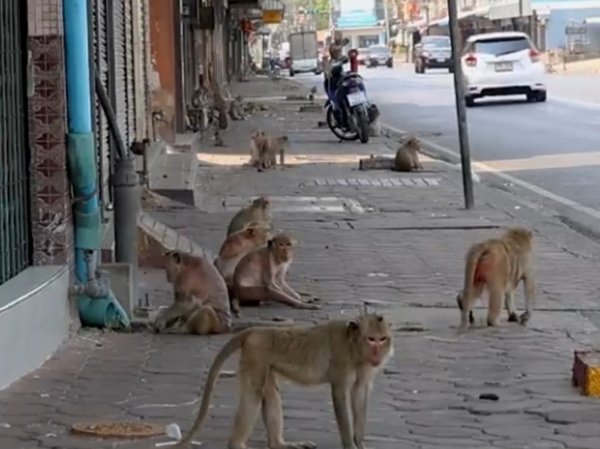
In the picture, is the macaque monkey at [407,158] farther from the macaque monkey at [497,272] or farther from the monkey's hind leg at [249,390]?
the monkey's hind leg at [249,390]

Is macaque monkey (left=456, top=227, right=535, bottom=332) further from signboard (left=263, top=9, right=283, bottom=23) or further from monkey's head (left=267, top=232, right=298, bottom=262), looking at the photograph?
signboard (left=263, top=9, right=283, bottom=23)

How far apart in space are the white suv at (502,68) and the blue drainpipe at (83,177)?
28.6 metres

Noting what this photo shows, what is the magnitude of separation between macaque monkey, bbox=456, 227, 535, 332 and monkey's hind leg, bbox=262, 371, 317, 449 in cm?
301

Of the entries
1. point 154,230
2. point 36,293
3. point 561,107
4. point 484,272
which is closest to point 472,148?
Answer: point 561,107

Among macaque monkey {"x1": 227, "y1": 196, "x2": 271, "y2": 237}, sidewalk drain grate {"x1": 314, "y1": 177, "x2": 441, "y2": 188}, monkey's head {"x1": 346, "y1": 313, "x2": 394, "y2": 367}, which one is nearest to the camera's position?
monkey's head {"x1": 346, "y1": 313, "x2": 394, "y2": 367}

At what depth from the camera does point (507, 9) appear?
259ft

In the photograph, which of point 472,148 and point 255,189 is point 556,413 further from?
point 472,148

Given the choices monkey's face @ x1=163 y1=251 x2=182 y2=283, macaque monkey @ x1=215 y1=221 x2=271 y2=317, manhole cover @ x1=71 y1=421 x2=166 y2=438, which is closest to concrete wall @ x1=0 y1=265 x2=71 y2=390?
monkey's face @ x1=163 y1=251 x2=182 y2=283

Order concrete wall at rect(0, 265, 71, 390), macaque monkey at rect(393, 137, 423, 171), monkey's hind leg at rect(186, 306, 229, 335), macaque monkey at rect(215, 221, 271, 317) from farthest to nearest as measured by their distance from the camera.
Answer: macaque monkey at rect(393, 137, 423, 171)
macaque monkey at rect(215, 221, 271, 317)
monkey's hind leg at rect(186, 306, 229, 335)
concrete wall at rect(0, 265, 71, 390)

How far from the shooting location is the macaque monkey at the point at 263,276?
9805mm

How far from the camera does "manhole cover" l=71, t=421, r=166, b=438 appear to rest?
657 cm

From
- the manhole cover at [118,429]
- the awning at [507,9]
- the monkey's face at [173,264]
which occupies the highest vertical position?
the awning at [507,9]

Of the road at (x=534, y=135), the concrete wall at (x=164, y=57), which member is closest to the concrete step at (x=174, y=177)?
the concrete wall at (x=164, y=57)

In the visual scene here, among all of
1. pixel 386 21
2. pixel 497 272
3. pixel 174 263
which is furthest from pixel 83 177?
pixel 386 21
